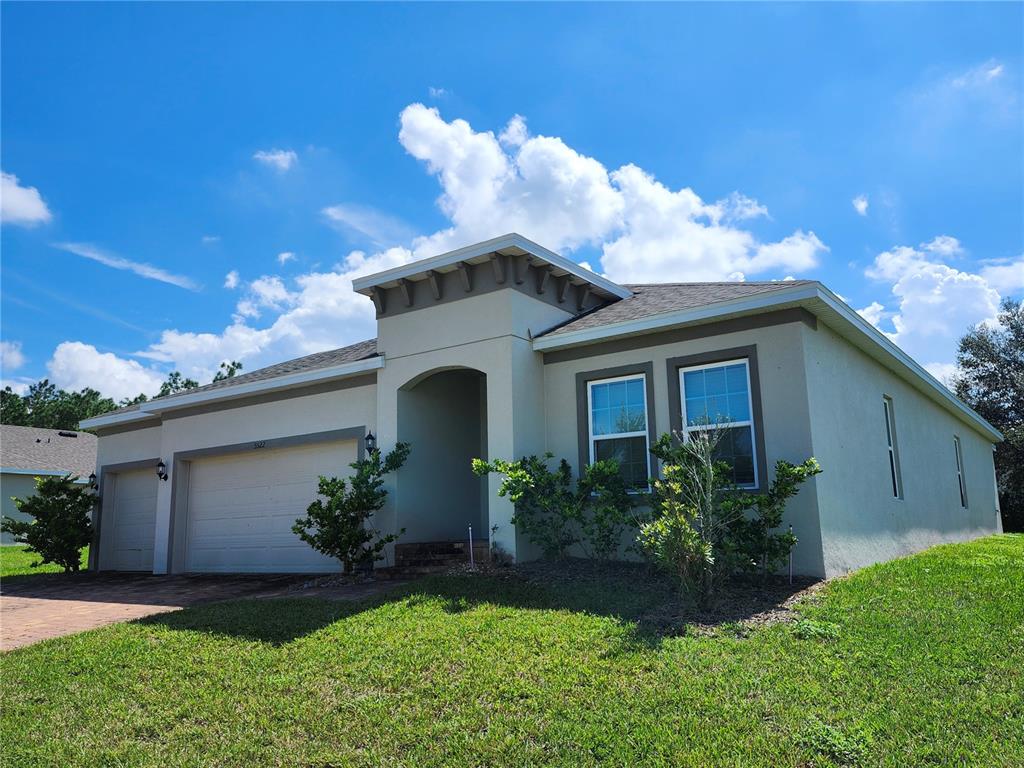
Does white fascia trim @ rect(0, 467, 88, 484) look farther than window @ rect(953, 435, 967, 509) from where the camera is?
Yes

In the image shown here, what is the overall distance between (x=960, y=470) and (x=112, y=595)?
59.5 feet

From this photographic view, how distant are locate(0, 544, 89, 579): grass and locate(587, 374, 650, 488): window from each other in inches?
521

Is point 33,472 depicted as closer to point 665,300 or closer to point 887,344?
point 665,300

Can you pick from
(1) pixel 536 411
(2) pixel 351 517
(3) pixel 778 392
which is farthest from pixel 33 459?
(3) pixel 778 392

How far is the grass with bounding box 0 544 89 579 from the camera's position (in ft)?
54.8

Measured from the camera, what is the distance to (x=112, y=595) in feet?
38.1

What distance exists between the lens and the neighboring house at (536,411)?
9.39 m

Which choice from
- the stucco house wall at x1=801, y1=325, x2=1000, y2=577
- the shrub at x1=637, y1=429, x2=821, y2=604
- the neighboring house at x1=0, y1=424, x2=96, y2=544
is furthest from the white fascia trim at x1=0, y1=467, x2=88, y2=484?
the stucco house wall at x1=801, y1=325, x2=1000, y2=577

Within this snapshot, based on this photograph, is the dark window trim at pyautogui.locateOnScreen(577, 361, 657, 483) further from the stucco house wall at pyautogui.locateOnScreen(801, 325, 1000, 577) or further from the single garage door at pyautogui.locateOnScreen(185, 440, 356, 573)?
the single garage door at pyautogui.locateOnScreen(185, 440, 356, 573)

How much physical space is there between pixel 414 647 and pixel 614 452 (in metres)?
4.91

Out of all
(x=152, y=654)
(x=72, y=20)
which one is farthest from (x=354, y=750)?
(x=72, y=20)

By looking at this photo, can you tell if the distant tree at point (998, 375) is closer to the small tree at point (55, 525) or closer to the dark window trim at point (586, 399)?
the dark window trim at point (586, 399)

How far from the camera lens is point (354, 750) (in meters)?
4.69

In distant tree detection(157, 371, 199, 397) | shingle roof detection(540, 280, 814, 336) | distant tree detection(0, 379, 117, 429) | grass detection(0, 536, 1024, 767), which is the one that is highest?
distant tree detection(157, 371, 199, 397)
